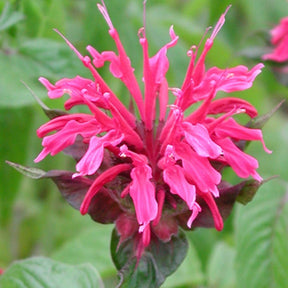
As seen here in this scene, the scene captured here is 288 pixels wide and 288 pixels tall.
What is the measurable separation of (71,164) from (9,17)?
63 cm

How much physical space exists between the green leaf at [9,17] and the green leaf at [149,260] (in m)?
0.34

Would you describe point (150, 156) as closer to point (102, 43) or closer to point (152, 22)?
point (102, 43)

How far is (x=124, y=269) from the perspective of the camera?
0.74 m

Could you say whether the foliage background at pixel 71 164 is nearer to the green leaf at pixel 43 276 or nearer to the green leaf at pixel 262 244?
the green leaf at pixel 262 244

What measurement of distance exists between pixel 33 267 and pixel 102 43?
467mm

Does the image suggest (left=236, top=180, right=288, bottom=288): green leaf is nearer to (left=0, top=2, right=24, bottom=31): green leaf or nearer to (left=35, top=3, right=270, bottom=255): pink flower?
(left=35, top=3, right=270, bottom=255): pink flower

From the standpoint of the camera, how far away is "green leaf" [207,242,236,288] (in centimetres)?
117

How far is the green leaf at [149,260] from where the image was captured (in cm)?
74

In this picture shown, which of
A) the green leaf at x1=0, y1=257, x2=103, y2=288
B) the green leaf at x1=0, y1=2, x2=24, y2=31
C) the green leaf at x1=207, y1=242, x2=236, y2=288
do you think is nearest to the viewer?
the green leaf at x1=0, y1=257, x2=103, y2=288

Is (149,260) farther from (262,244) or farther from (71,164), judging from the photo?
(71,164)

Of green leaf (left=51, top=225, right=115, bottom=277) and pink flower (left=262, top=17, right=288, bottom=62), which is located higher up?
pink flower (left=262, top=17, right=288, bottom=62)

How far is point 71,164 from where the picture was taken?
152cm

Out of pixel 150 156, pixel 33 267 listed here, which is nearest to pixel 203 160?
pixel 150 156

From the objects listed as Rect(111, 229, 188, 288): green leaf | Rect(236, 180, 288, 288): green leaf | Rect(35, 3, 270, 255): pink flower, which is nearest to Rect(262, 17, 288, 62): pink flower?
Rect(236, 180, 288, 288): green leaf
